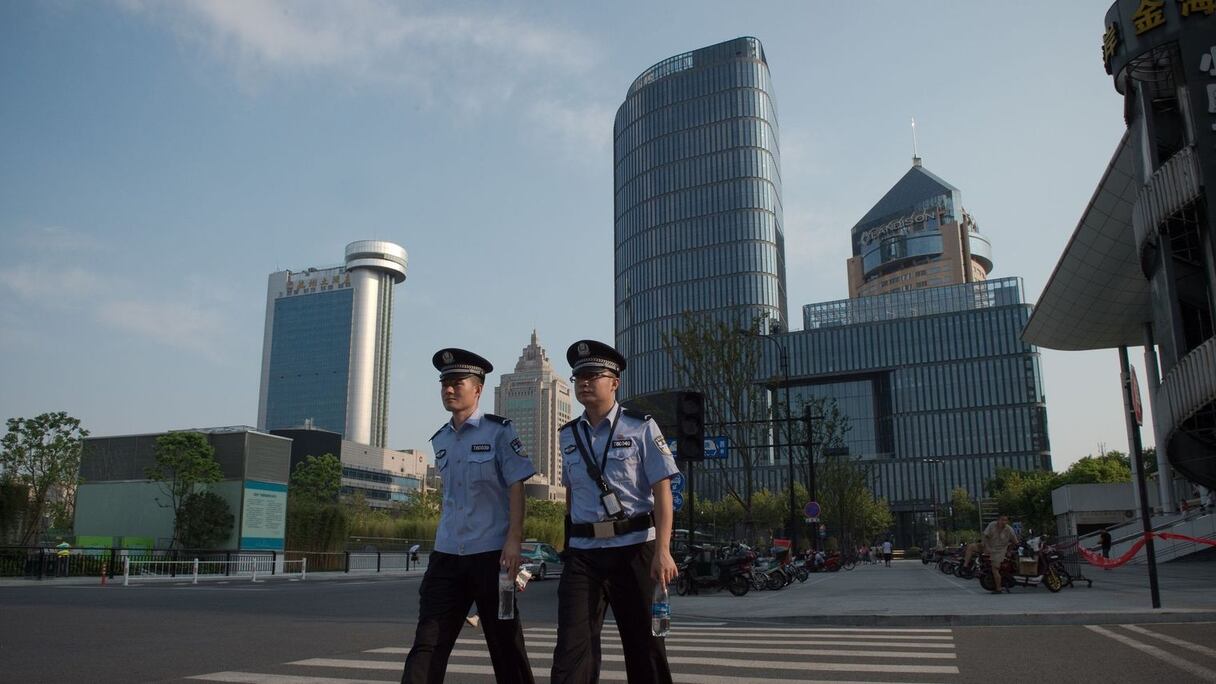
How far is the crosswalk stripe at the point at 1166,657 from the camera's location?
6727 mm

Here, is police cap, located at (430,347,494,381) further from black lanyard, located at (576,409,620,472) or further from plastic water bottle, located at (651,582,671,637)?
plastic water bottle, located at (651,582,671,637)

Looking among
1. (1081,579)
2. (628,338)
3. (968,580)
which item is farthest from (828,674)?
(628,338)

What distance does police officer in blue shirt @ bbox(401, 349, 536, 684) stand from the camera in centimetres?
448

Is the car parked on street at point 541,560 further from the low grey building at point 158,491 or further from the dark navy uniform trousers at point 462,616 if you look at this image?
the dark navy uniform trousers at point 462,616

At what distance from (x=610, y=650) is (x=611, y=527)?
5.05 metres

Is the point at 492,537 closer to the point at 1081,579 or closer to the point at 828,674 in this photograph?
the point at 828,674

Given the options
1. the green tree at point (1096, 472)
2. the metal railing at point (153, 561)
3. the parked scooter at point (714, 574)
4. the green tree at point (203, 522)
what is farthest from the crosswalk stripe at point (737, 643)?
the green tree at point (1096, 472)

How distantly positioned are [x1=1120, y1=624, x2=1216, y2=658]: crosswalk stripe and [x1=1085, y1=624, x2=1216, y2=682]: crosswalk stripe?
0.88 ft

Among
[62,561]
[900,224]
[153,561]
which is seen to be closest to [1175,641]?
[153,561]

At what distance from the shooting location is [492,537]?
15.1 feet

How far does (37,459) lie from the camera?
3753cm

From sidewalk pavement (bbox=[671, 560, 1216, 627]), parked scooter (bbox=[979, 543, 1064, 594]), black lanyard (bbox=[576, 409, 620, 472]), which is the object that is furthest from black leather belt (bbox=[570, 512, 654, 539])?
Result: parked scooter (bbox=[979, 543, 1064, 594])

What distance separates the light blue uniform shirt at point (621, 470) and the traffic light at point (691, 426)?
866 centimetres

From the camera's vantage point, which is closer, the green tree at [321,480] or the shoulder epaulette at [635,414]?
the shoulder epaulette at [635,414]
